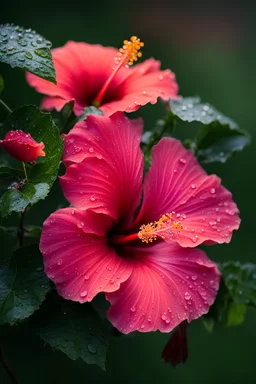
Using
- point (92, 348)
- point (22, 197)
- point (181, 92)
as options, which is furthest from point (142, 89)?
point (181, 92)

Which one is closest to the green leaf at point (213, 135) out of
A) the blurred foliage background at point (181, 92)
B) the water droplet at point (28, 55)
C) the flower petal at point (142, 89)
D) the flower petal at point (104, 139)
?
the flower petal at point (142, 89)

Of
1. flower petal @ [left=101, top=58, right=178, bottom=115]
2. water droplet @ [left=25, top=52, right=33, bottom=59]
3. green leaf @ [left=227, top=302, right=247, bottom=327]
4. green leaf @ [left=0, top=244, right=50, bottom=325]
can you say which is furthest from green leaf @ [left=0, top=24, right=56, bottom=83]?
green leaf @ [left=227, top=302, right=247, bottom=327]

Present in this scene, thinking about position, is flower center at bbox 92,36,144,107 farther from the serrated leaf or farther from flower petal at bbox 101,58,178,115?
the serrated leaf

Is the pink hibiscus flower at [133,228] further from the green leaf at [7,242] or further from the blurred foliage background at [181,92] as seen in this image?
the blurred foliage background at [181,92]

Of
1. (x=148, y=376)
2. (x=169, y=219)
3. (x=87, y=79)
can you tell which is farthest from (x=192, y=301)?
(x=148, y=376)

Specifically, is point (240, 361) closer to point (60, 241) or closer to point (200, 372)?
point (200, 372)
